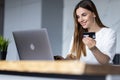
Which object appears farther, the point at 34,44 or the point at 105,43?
the point at 105,43

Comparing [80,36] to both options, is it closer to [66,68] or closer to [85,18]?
[85,18]

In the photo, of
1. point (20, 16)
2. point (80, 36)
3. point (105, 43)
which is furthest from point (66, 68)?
point (20, 16)

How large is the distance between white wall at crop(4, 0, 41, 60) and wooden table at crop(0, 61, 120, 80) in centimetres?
375

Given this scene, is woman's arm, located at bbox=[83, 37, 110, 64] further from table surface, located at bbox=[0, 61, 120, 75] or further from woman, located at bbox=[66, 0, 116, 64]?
table surface, located at bbox=[0, 61, 120, 75]

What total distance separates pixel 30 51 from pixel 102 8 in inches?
98.0

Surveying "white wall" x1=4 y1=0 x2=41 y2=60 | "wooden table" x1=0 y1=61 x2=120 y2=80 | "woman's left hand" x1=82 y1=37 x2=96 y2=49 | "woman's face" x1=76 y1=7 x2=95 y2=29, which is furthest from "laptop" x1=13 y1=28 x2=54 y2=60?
"white wall" x1=4 y1=0 x2=41 y2=60

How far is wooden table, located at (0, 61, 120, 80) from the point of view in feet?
2.64

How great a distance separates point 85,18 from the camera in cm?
261

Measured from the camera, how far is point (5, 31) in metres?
5.66

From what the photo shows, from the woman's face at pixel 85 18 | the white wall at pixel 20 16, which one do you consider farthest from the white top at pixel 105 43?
the white wall at pixel 20 16

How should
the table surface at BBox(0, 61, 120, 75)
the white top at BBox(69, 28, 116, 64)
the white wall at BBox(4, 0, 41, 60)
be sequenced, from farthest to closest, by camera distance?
1. the white wall at BBox(4, 0, 41, 60)
2. the white top at BBox(69, 28, 116, 64)
3. the table surface at BBox(0, 61, 120, 75)

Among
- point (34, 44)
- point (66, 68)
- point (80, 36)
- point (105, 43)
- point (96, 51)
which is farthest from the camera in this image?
point (80, 36)

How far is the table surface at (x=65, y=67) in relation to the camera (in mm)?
805

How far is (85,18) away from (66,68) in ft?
5.92
